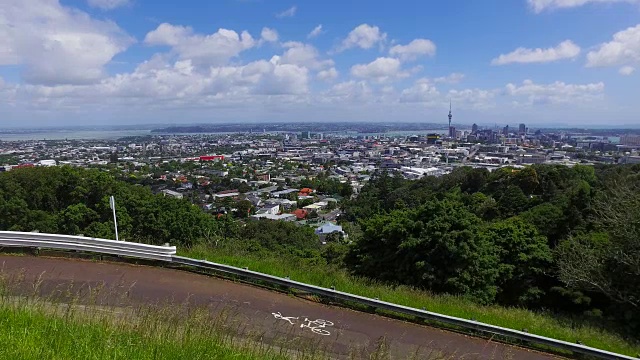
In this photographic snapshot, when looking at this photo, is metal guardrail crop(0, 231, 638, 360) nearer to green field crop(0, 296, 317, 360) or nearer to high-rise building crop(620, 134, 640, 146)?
green field crop(0, 296, 317, 360)

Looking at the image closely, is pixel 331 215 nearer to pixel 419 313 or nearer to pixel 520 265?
pixel 520 265

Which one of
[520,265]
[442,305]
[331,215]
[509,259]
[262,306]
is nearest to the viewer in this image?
[262,306]

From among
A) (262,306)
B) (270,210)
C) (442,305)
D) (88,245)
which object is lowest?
(270,210)

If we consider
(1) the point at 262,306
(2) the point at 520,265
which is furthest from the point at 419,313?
(2) the point at 520,265

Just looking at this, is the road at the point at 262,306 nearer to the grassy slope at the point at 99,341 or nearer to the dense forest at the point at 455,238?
the grassy slope at the point at 99,341

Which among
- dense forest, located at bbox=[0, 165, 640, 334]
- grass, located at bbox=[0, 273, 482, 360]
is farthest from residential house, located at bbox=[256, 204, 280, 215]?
grass, located at bbox=[0, 273, 482, 360]

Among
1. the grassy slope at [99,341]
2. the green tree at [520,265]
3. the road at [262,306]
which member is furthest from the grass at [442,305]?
the green tree at [520,265]

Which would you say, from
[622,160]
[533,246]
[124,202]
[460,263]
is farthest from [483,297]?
[622,160]
